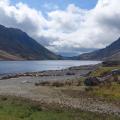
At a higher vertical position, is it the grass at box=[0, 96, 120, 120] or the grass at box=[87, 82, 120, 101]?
the grass at box=[87, 82, 120, 101]

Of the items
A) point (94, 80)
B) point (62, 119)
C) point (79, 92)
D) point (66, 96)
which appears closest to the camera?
point (62, 119)

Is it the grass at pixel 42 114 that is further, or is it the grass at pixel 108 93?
the grass at pixel 108 93

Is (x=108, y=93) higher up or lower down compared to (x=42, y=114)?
higher up

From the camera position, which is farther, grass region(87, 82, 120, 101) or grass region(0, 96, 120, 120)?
grass region(87, 82, 120, 101)

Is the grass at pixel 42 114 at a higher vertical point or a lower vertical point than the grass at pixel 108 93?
lower

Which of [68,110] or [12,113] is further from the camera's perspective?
[68,110]

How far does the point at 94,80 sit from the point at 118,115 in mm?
33079

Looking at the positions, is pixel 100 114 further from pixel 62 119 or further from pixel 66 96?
pixel 66 96

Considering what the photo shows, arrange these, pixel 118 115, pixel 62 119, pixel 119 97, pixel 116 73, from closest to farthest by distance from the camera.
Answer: pixel 62 119
pixel 118 115
pixel 119 97
pixel 116 73

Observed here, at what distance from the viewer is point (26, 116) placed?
31.4m

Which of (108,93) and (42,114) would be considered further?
(108,93)

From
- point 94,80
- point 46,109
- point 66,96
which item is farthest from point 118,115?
point 94,80

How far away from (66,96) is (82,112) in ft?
52.8

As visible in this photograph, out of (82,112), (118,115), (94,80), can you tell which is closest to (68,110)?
(82,112)
